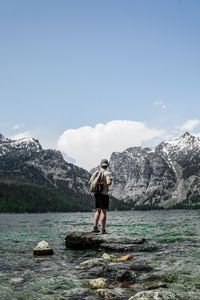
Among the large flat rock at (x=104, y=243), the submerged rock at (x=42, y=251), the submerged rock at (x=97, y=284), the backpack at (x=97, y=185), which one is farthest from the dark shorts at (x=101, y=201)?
the submerged rock at (x=97, y=284)

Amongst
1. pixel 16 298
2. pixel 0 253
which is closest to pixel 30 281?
pixel 16 298

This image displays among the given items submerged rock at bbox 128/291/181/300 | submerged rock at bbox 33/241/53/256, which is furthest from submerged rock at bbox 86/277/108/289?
submerged rock at bbox 33/241/53/256

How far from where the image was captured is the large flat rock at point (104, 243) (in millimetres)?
20797

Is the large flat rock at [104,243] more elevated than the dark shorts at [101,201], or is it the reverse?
the dark shorts at [101,201]

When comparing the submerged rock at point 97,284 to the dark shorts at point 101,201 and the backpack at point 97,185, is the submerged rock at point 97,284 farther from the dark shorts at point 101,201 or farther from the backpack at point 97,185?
the backpack at point 97,185

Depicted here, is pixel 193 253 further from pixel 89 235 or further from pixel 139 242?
pixel 89 235

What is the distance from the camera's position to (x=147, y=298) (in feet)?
32.0

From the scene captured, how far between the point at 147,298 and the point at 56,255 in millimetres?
10723

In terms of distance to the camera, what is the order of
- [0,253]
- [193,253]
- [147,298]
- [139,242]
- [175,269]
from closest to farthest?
[147,298] → [175,269] → [193,253] → [0,253] → [139,242]

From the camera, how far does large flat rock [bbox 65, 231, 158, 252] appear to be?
20.8m

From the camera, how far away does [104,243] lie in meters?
21.5

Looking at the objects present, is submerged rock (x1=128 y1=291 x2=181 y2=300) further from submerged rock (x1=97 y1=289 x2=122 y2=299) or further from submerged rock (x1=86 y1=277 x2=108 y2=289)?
submerged rock (x1=86 y1=277 x2=108 y2=289)

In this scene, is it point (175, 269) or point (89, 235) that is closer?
point (175, 269)


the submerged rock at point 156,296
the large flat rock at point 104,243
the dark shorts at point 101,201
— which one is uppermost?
the dark shorts at point 101,201
